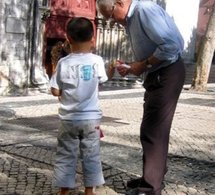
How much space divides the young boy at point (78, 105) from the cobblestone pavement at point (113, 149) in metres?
0.39

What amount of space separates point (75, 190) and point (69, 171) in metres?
0.41

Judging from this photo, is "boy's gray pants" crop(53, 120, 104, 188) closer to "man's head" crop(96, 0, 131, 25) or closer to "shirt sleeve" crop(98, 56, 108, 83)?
"shirt sleeve" crop(98, 56, 108, 83)

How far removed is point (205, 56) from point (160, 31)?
12.0m

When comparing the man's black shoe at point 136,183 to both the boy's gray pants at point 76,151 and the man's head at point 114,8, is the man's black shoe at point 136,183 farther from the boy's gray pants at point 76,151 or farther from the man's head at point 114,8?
the man's head at point 114,8

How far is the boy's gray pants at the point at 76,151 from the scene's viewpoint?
400cm

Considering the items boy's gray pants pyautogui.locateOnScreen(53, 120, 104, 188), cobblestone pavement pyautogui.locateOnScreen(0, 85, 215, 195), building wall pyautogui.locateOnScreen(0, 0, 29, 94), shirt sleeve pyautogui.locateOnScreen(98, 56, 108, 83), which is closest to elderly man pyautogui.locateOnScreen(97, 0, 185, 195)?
shirt sleeve pyautogui.locateOnScreen(98, 56, 108, 83)

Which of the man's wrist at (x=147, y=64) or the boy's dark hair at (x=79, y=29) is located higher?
the boy's dark hair at (x=79, y=29)

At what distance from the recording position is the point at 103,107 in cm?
1072

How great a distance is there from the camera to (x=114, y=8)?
3.90 metres

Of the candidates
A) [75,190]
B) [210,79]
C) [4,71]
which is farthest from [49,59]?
[75,190]

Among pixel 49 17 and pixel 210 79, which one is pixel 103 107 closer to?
pixel 49 17

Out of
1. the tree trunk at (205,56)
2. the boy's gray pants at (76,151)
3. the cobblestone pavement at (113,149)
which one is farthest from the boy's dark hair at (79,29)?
the tree trunk at (205,56)

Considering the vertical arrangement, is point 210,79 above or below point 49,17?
below

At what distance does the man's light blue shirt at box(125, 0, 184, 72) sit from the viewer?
3.78 metres
